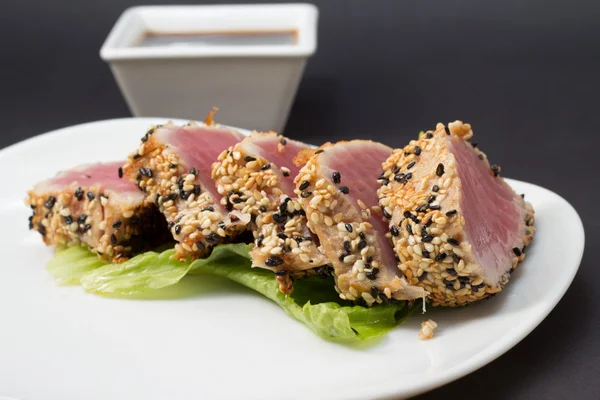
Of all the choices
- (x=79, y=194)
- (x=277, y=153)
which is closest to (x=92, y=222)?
(x=79, y=194)

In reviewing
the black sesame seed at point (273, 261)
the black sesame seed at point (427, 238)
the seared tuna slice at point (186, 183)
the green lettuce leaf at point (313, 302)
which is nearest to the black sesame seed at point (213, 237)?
the seared tuna slice at point (186, 183)

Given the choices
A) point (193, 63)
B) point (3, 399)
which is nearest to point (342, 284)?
point (3, 399)

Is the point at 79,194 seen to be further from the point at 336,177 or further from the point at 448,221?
the point at 448,221

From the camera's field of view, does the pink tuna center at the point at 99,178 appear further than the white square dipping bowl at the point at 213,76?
No

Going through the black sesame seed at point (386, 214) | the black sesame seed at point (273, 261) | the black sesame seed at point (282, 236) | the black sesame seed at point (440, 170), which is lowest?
the black sesame seed at point (273, 261)

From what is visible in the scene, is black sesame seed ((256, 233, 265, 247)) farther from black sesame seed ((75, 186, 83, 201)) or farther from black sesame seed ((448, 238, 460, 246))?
black sesame seed ((75, 186, 83, 201))

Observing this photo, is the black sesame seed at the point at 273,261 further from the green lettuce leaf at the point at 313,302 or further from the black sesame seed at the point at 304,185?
the black sesame seed at the point at 304,185

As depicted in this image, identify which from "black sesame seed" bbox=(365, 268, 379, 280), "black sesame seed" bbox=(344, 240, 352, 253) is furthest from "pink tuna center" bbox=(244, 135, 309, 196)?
"black sesame seed" bbox=(365, 268, 379, 280)
